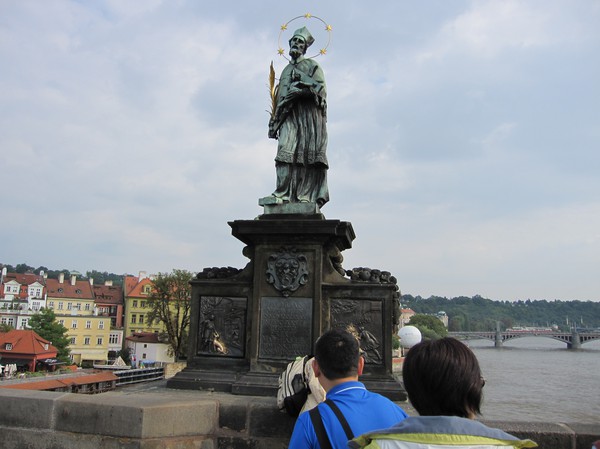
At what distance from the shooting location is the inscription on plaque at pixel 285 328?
617 cm

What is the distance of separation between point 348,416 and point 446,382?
0.63 m

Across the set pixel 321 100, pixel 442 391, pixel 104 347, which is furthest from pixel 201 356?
pixel 104 347

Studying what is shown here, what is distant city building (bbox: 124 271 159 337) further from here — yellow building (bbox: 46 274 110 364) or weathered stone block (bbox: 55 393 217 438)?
weathered stone block (bbox: 55 393 217 438)

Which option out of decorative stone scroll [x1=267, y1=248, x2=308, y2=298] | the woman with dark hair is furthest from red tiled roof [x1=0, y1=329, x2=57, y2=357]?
the woman with dark hair

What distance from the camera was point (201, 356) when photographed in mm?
6426

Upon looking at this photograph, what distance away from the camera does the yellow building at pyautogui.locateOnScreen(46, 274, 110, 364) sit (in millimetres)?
59719

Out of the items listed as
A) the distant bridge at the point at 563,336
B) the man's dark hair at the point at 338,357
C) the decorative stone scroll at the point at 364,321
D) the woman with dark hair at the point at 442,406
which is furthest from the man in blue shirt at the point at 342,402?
the distant bridge at the point at 563,336

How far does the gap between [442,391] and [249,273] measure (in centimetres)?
498

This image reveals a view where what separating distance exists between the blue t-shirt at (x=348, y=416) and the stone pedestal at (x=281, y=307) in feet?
12.2

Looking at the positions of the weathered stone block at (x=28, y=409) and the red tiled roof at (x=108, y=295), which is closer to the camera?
the weathered stone block at (x=28, y=409)

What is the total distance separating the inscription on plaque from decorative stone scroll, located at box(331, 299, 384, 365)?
0.34 metres

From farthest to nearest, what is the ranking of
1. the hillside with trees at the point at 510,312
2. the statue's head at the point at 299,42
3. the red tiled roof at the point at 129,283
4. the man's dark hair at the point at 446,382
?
the hillside with trees at the point at 510,312
the red tiled roof at the point at 129,283
the statue's head at the point at 299,42
the man's dark hair at the point at 446,382

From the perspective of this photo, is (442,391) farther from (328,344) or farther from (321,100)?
(321,100)

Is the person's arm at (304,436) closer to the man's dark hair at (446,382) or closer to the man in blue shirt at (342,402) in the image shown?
the man in blue shirt at (342,402)
